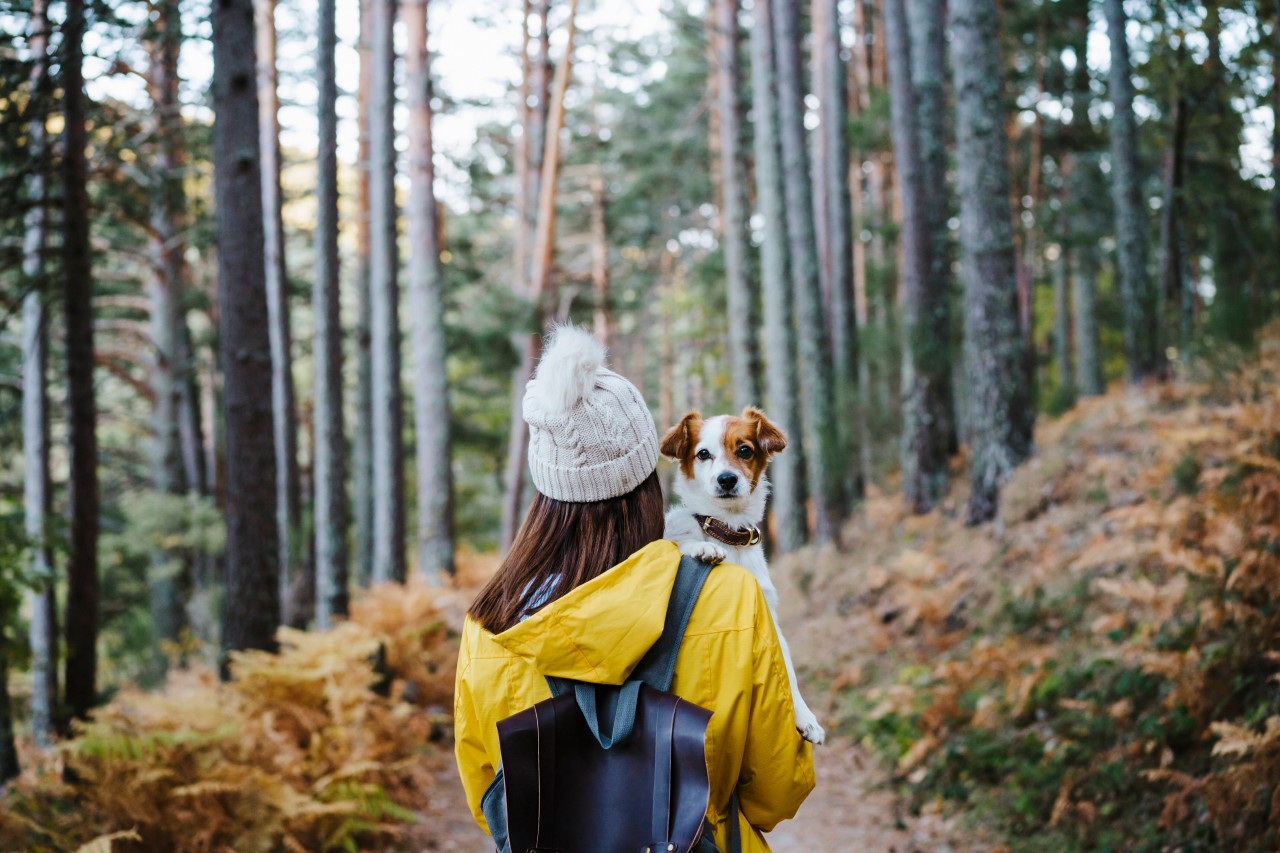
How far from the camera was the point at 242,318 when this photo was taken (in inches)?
277

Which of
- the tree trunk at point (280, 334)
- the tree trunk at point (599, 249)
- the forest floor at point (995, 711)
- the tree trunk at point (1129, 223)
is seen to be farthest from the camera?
the tree trunk at point (599, 249)

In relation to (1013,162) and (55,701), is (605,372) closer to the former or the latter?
(55,701)

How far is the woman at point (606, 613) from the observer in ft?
6.44

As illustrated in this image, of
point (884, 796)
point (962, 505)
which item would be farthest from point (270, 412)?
point (962, 505)

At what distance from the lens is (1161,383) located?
1108cm

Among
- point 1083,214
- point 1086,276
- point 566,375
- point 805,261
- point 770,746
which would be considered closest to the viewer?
point 770,746

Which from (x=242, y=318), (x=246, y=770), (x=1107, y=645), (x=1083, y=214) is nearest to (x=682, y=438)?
(x=246, y=770)

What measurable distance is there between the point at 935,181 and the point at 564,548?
12.5 meters

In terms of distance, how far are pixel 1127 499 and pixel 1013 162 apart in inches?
501

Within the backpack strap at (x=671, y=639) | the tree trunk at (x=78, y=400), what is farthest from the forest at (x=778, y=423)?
the backpack strap at (x=671, y=639)

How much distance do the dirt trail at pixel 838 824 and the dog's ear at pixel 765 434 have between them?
10.9 feet

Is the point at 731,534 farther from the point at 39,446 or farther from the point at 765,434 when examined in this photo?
the point at 39,446

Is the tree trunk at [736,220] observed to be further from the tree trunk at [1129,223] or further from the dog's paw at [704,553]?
the dog's paw at [704,553]

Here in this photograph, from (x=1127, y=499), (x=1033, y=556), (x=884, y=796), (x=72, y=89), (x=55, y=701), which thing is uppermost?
(x=72, y=89)
